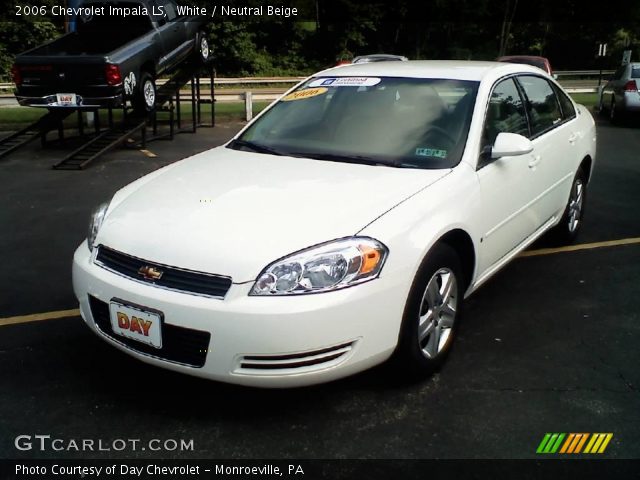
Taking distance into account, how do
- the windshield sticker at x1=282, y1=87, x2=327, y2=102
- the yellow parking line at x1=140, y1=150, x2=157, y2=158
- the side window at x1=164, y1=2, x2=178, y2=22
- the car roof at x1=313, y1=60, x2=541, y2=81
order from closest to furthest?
the car roof at x1=313, y1=60, x2=541, y2=81 → the windshield sticker at x1=282, y1=87, x2=327, y2=102 → the yellow parking line at x1=140, y1=150, x2=157, y2=158 → the side window at x1=164, y1=2, x2=178, y2=22

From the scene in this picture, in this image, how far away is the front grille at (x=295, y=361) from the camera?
2678mm

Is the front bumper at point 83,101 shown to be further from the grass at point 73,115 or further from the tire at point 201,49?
the tire at point 201,49

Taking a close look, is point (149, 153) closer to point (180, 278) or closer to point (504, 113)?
point (504, 113)

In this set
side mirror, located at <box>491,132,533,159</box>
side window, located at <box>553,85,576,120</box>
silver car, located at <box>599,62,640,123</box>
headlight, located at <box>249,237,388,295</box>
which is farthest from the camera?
silver car, located at <box>599,62,640,123</box>

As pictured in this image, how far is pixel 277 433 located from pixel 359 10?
38.2m

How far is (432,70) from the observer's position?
13.8 feet

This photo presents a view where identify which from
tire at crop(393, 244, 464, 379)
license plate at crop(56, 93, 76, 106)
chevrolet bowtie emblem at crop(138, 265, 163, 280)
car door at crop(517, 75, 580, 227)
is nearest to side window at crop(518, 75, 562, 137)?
car door at crop(517, 75, 580, 227)

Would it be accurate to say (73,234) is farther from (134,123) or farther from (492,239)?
(134,123)

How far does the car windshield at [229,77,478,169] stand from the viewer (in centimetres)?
365

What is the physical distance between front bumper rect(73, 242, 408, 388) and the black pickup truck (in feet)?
26.3

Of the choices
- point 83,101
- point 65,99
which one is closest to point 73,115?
point 65,99

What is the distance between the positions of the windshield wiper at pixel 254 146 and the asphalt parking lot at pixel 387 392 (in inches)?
59.0

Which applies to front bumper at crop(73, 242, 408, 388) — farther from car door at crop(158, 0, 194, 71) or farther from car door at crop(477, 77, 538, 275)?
car door at crop(158, 0, 194, 71)

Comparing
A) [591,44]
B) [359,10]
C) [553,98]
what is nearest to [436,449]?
[553,98]
